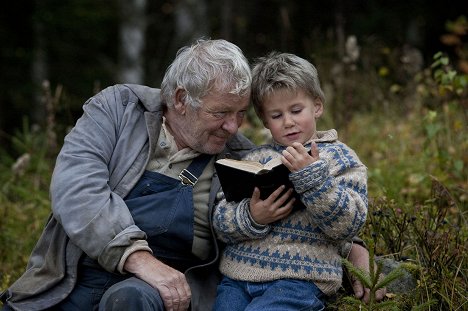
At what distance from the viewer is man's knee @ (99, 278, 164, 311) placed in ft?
9.57

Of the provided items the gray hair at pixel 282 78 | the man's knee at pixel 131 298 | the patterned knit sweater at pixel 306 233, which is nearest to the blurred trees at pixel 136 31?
the gray hair at pixel 282 78

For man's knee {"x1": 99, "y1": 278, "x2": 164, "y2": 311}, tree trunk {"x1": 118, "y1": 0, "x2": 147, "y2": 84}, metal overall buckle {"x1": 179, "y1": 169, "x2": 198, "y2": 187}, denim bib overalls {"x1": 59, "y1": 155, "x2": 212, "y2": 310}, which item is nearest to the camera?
man's knee {"x1": 99, "y1": 278, "x2": 164, "y2": 311}

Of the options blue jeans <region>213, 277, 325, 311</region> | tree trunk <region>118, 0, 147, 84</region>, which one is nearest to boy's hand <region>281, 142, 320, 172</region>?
blue jeans <region>213, 277, 325, 311</region>

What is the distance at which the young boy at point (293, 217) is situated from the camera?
2986 mm

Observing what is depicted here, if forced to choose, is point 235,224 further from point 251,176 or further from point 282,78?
point 282,78

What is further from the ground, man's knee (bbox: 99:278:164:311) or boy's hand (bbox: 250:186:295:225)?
boy's hand (bbox: 250:186:295:225)

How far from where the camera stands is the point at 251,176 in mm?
3076

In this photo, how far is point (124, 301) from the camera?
9.59 feet

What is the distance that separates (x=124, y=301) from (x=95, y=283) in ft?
1.46

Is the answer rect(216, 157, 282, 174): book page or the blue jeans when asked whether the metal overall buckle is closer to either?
rect(216, 157, 282, 174): book page

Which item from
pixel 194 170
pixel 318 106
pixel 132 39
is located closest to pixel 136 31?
pixel 132 39

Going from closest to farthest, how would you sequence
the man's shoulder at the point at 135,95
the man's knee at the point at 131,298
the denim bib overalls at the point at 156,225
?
the man's knee at the point at 131,298, the denim bib overalls at the point at 156,225, the man's shoulder at the point at 135,95

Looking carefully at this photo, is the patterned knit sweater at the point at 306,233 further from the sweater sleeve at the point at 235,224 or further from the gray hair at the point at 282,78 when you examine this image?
the gray hair at the point at 282,78

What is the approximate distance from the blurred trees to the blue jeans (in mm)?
10033
